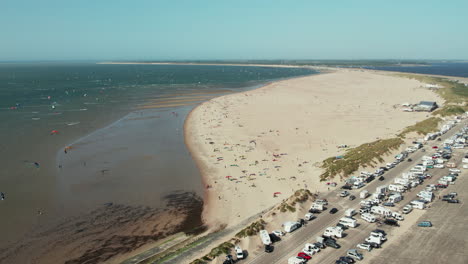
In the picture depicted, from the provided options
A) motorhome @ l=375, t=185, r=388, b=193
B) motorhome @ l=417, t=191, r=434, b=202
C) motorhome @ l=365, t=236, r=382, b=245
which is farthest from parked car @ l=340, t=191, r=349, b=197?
motorhome @ l=365, t=236, r=382, b=245

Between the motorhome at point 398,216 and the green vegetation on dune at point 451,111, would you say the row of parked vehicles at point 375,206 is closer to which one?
the motorhome at point 398,216

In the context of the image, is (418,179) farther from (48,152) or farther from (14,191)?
(48,152)

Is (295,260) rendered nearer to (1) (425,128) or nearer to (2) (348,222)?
(2) (348,222)

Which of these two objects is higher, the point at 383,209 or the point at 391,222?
the point at 383,209

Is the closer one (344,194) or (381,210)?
(381,210)

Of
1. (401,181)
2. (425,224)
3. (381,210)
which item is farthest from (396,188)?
(425,224)

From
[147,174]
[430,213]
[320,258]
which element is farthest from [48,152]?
[430,213]
